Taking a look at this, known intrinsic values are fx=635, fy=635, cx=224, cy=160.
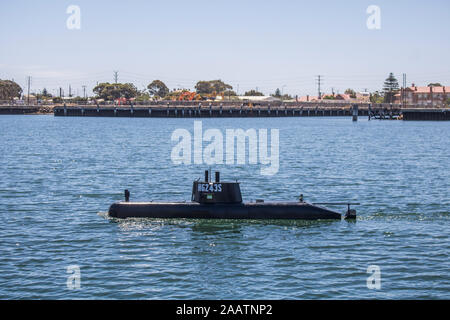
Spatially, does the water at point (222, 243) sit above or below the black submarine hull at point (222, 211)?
below

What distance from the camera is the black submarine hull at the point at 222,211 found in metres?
33.5

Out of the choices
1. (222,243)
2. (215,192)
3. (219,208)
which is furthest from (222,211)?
(222,243)

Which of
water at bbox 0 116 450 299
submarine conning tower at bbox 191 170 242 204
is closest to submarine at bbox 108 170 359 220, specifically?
submarine conning tower at bbox 191 170 242 204

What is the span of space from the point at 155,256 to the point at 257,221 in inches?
328

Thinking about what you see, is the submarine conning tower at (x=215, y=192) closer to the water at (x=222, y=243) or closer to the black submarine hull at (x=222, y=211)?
the black submarine hull at (x=222, y=211)

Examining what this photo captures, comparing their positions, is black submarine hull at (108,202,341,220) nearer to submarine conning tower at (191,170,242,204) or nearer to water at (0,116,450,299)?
submarine conning tower at (191,170,242,204)

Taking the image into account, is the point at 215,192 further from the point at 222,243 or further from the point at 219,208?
the point at 222,243

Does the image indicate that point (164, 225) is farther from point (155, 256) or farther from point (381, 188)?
point (381, 188)

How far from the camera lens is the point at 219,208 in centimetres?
3353

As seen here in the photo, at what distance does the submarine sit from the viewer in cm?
3350

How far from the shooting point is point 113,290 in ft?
74.1

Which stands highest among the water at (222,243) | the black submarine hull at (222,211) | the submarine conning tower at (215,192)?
the submarine conning tower at (215,192)

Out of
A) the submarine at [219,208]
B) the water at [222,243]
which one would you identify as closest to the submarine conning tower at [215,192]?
the submarine at [219,208]
